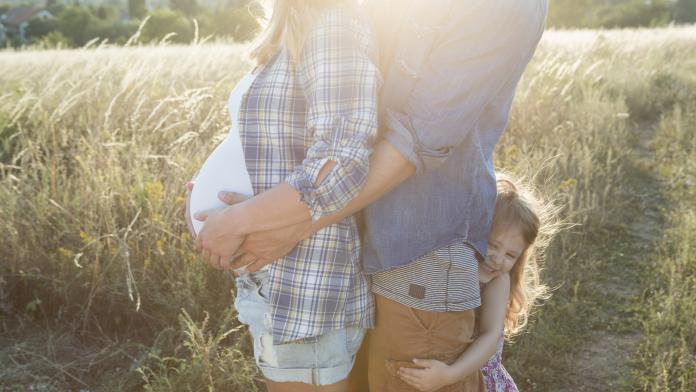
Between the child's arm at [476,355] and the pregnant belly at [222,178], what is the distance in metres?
0.62

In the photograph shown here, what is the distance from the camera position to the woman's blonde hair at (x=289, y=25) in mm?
1316

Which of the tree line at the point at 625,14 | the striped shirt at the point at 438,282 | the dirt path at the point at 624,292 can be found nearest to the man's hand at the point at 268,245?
the striped shirt at the point at 438,282

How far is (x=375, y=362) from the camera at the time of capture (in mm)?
1595

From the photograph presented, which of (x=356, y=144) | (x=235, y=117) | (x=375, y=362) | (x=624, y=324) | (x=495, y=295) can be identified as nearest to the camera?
(x=356, y=144)

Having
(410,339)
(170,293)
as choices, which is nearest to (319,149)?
(410,339)

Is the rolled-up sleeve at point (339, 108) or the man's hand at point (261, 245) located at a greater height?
the rolled-up sleeve at point (339, 108)

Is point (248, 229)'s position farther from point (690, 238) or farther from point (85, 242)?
point (690, 238)

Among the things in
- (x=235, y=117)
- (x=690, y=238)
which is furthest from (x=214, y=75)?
(x=235, y=117)

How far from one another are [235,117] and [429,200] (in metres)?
0.52

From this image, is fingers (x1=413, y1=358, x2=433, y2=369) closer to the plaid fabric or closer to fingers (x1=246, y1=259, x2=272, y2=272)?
the plaid fabric

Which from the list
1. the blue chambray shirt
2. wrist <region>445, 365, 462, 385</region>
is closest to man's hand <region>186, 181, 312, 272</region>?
the blue chambray shirt

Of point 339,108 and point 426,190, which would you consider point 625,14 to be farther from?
point 339,108

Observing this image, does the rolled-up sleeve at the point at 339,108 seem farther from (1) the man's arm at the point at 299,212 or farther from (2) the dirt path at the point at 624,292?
(2) the dirt path at the point at 624,292

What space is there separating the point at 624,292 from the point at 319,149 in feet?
10.4
